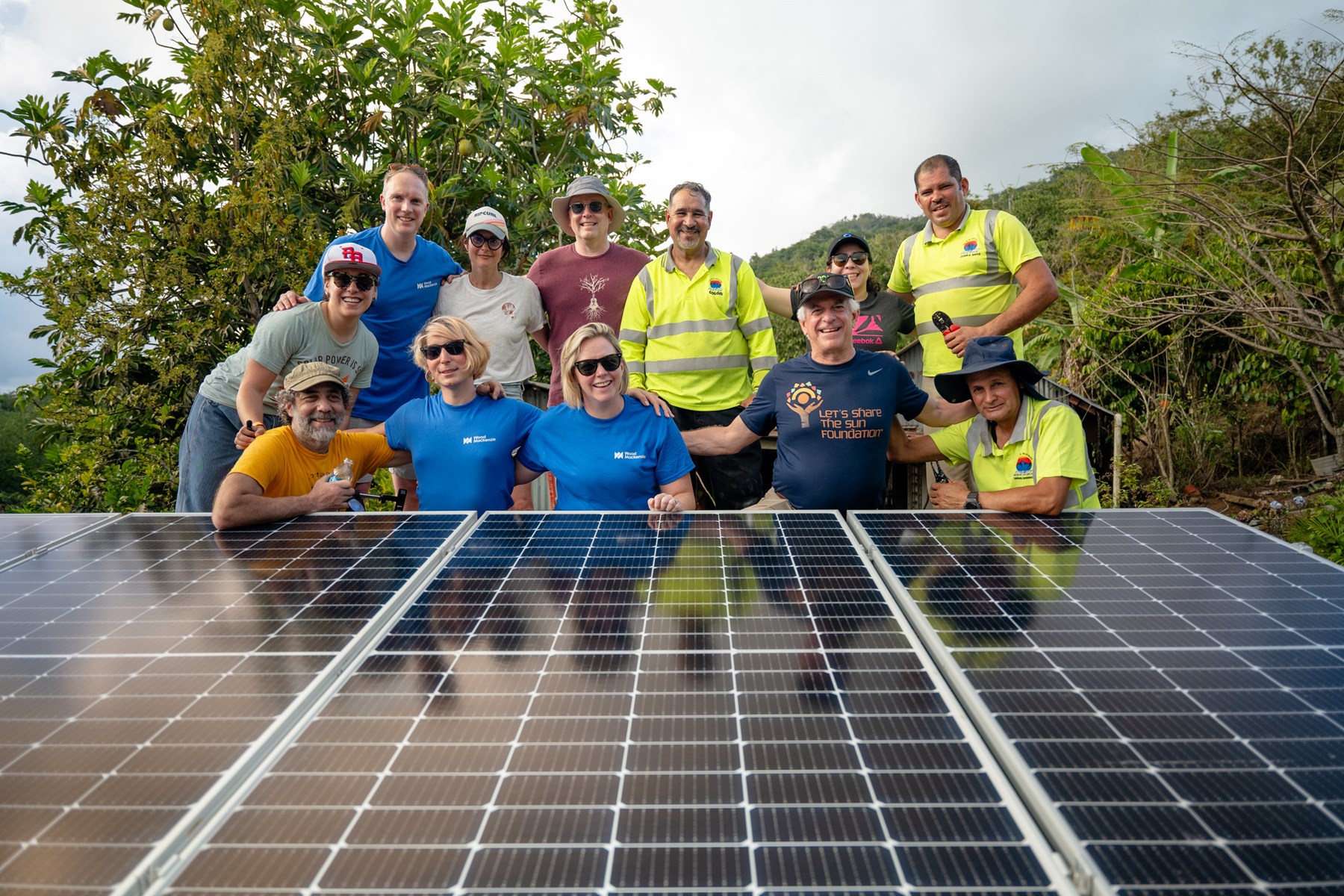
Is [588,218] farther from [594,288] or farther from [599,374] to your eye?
[599,374]

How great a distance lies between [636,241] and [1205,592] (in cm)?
934

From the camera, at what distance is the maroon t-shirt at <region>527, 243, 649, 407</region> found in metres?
6.10

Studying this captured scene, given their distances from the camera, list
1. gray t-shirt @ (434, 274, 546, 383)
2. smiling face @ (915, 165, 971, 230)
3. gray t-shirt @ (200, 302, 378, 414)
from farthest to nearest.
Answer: gray t-shirt @ (434, 274, 546, 383)
smiling face @ (915, 165, 971, 230)
gray t-shirt @ (200, 302, 378, 414)

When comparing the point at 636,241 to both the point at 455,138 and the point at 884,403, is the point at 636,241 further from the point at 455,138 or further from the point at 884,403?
the point at 884,403

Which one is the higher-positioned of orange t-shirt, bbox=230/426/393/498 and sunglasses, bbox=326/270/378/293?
sunglasses, bbox=326/270/378/293

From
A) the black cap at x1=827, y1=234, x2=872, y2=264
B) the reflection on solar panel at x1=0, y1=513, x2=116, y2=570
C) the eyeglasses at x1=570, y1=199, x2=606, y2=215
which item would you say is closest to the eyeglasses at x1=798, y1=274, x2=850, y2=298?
the black cap at x1=827, y1=234, x2=872, y2=264

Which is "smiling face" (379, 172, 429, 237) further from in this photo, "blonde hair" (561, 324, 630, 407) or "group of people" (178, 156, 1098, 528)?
"blonde hair" (561, 324, 630, 407)

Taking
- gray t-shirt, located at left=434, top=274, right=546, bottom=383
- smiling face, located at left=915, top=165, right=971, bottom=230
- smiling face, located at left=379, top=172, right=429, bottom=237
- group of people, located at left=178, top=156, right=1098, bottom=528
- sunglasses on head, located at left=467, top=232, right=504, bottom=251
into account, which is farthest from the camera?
gray t-shirt, located at left=434, top=274, right=546, bottom=383

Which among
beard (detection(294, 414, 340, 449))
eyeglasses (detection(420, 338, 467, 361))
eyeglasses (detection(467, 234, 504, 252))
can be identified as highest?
eyeglasses (detection(467, 234, 504, 252))

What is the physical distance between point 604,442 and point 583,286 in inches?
76.6

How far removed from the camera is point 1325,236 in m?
7.99

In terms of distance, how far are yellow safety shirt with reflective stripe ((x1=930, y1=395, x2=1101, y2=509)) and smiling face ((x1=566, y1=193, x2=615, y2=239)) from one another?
304 centimetres

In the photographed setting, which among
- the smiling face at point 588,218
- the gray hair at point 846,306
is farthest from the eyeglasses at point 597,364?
the smiling face at point 588,218

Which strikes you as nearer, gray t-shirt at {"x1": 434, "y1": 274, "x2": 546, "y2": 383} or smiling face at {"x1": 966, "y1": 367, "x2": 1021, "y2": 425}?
smiling face at {"x1": 966, "y1": 367, "x2": 1021, "y2": 425}
